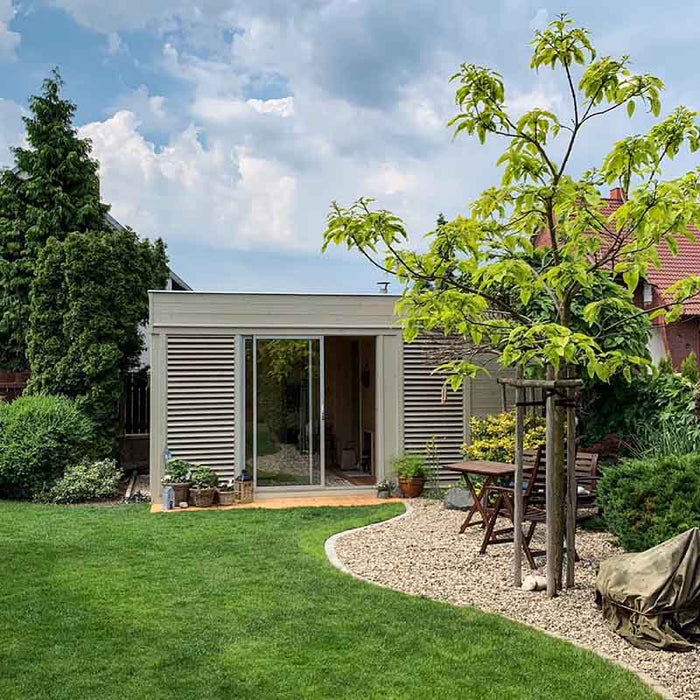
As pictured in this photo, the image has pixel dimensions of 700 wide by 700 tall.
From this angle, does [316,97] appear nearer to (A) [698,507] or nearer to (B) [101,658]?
(A) [698,507]

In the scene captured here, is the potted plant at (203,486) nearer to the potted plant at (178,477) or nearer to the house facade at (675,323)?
the potted plant at (178,477)

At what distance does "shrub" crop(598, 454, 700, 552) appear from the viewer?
5379 millimetres

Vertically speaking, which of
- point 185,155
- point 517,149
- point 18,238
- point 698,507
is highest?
point 185,155

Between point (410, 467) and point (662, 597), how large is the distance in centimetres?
587

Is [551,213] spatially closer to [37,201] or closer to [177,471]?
[177,471]

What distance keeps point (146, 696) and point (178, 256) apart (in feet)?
47.9

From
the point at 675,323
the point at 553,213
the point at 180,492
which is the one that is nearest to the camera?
the point at 553,213

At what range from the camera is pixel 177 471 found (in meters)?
9.56

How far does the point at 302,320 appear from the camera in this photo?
10.1 meters

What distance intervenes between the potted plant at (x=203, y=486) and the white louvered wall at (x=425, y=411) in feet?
9.22

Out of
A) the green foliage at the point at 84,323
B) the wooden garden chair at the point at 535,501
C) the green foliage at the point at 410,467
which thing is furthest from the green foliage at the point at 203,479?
the wooden garden chair at the point at 535,501

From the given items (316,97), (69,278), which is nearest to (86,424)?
(69,278)

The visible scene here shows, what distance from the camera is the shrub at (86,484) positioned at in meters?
9.85

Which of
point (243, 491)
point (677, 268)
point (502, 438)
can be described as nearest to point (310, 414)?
point (243, 491)
